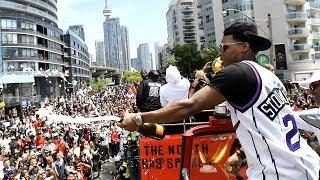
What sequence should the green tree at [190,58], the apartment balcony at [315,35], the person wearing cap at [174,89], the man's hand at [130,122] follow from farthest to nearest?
the green tree at [190,58] < the apartment balcony at [315,35] < the person wearing cap at [174,89] < the man's hand at [130,122]

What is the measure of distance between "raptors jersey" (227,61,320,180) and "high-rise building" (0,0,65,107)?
2725 inches

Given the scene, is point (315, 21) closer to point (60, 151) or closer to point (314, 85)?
point (60, 151)

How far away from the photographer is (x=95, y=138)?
82.4ft

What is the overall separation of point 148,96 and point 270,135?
5.03m

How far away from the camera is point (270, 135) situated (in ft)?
8.96

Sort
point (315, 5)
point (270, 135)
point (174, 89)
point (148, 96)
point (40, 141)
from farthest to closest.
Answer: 1. point (315, 5)
2. point (40, 141)
3. point (148, 96)
4. point (174, 89)
5. point (270, 135)

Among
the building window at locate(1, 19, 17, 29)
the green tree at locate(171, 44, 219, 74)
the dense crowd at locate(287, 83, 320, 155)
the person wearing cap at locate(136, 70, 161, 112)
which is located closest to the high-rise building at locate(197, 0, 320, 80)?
the green tree at locate(171, 44, 219, 74)

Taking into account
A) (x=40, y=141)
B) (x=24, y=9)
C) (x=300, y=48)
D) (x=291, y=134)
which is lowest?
(x=40, y=141)

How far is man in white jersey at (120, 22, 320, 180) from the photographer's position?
8.89 ft

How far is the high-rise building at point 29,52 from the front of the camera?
77375mm

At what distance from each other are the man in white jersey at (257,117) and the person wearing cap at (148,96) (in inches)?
187

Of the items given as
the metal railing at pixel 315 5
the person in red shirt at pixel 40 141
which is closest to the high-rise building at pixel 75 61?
the metal railing at pixel 315 5

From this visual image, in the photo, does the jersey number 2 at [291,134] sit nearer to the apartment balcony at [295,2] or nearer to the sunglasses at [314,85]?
the sunglasses at [314,85]

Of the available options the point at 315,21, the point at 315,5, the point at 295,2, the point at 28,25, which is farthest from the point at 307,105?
the point at 28,25
